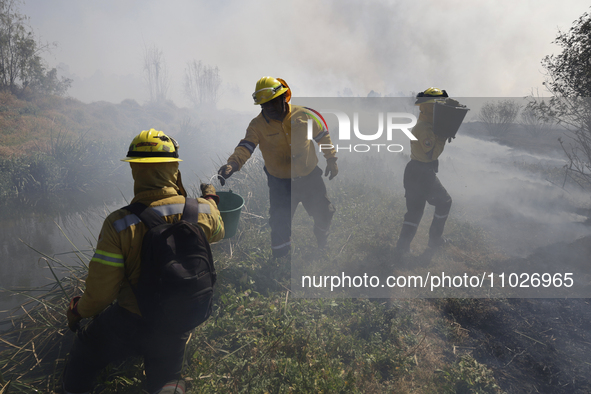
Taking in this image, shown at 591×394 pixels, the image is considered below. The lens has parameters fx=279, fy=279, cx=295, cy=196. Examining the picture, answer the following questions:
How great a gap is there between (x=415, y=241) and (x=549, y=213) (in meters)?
4.04

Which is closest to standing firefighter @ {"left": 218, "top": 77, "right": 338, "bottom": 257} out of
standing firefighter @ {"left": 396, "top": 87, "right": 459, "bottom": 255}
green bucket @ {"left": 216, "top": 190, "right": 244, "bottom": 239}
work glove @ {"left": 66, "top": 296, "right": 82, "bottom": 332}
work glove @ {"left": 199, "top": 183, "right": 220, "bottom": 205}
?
green bucket @ {"left": 216, "top": 190, "right": 244, "bottom": 239}

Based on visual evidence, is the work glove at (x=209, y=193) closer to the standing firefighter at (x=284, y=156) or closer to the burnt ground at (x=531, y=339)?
the standing firefighter at (x=284, y=156)

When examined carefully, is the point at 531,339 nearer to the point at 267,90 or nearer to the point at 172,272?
the point at 172,272

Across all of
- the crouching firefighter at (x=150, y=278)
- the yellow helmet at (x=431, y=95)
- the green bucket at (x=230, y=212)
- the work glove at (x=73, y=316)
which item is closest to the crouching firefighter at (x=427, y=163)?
the yellow helmet at (x=431, y=95)

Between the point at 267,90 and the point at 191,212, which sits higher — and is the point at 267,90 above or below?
above

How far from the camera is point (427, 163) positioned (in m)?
4.79

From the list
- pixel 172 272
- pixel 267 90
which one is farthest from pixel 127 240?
pixel 267 90

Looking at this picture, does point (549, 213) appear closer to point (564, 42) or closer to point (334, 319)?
point (564, 42)

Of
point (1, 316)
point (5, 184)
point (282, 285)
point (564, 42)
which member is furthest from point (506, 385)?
point (5, 184)

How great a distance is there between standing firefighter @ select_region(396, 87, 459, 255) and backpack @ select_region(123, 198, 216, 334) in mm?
4024

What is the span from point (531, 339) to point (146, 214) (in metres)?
4.16

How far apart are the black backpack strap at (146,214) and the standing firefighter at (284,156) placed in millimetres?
1723

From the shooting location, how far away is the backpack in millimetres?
1711

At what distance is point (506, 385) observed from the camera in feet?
8.76
